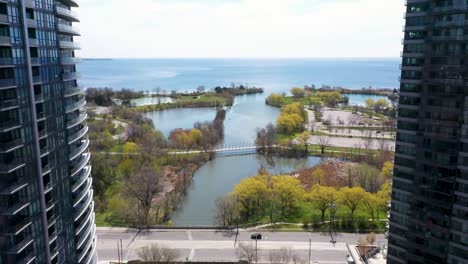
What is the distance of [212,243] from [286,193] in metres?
10.8

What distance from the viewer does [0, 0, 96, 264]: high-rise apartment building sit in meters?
18.2

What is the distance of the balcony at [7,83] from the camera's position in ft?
57.3

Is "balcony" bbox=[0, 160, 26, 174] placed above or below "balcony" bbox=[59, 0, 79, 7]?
below

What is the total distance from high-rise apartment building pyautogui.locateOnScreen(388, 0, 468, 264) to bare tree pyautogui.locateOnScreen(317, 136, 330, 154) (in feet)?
138

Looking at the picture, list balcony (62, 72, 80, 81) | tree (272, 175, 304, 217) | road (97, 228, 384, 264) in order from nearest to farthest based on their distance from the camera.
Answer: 1. balcony (62, 72, 80, 81)
2. road (97, 228, 384, 264)
3. tree (272, 175, 304, 217)

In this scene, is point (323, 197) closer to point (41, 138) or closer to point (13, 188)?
point (41, 138)

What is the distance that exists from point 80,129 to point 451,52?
2259cm

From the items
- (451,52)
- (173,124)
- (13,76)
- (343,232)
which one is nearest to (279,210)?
(343,232)

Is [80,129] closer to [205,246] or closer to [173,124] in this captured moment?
[205,246]

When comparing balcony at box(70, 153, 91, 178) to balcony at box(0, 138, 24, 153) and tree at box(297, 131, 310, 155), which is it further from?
tree at box(297, 131, 310, 155)

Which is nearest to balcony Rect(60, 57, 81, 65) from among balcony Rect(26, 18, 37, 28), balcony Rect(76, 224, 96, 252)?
balcony Rect(26, 18, 37, 28)

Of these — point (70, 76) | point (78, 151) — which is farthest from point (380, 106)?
point (70, 76)

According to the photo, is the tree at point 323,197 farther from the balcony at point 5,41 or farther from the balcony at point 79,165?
the balcony at point 5,41

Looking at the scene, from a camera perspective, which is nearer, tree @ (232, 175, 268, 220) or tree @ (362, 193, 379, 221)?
tree @ (362, 193, 379, 221)
